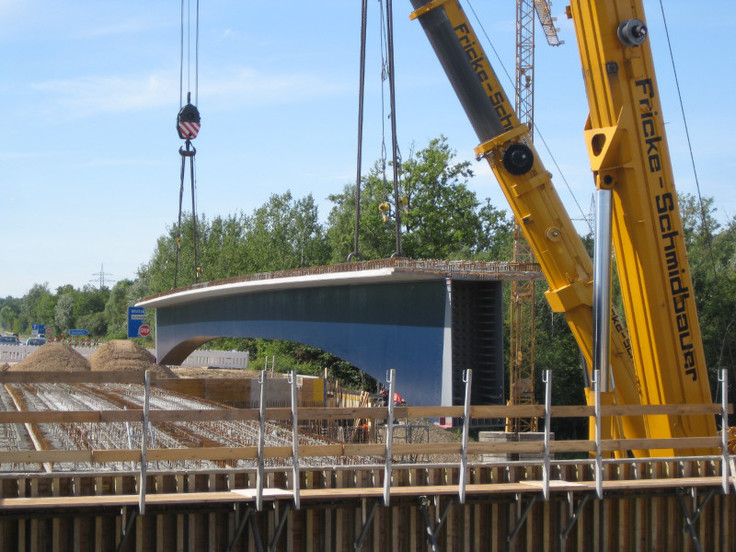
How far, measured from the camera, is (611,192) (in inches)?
594

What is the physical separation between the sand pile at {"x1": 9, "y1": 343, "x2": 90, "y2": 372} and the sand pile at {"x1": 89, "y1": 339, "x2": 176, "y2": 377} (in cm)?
138

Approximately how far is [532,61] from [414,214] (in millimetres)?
24275

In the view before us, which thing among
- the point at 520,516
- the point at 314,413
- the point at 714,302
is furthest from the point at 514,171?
the point at 714,302

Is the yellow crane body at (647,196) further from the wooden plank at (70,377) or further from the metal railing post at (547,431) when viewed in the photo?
the wooden plank at (70,377)

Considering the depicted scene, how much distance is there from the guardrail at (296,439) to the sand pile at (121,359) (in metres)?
48.5

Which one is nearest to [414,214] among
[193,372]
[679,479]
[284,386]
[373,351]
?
[193,372]

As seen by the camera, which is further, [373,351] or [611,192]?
[373,351]

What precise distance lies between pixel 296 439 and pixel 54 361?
5099cm

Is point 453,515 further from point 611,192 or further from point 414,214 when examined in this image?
point 414,214

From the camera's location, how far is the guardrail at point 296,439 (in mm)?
9547

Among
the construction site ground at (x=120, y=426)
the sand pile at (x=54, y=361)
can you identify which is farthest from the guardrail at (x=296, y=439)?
the sand pile at (x=54, y=361)

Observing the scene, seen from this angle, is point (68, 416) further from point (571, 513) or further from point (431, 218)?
point (431, 218)

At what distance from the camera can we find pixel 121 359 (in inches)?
2418

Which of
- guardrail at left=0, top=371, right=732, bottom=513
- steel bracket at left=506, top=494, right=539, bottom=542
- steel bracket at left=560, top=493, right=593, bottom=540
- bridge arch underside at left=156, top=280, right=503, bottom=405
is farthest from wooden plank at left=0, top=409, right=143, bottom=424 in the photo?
bridge arch underside at left=156, top=280, right=503, bottom=405
